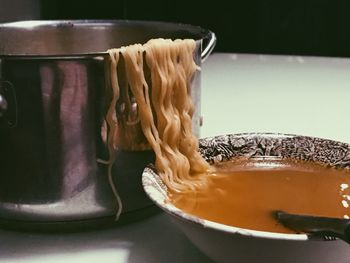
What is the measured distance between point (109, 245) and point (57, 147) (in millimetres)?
154

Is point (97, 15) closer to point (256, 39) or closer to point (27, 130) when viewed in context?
Answer: point (256, 39)

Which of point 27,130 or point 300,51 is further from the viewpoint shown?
point 300,51

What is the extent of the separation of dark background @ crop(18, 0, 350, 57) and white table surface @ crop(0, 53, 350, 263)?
25 centimetres

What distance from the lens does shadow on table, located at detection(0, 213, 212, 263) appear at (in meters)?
0.80

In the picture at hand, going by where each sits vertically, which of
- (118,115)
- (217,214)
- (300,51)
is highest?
(118,115)

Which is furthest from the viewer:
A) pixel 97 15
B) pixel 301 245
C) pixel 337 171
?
pixel 97 15

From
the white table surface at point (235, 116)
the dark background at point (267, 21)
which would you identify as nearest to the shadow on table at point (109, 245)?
the white table surface at point (235, 116)

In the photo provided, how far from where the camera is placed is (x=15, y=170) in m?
0.80

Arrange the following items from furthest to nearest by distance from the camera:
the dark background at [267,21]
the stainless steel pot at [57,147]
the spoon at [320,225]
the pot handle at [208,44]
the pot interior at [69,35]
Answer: the dark background at [267,21]
the pot interior at [69,35]
the pot handle at [208,44]
the stainless steel pot at [57,147]
the spoon at [320,225]

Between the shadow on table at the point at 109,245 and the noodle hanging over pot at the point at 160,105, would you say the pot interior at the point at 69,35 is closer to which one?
the noodle hanging over pot at the point at 160,105

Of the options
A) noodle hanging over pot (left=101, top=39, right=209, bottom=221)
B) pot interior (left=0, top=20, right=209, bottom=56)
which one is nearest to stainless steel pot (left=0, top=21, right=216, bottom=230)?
noodle hanging over pot (left=101, top=39, right=209, bottom=221)

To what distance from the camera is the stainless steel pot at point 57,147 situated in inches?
30.1

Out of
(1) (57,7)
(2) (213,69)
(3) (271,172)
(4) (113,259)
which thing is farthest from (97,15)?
(4) (113,259)

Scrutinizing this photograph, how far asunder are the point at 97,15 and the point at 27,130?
4.87 feet
